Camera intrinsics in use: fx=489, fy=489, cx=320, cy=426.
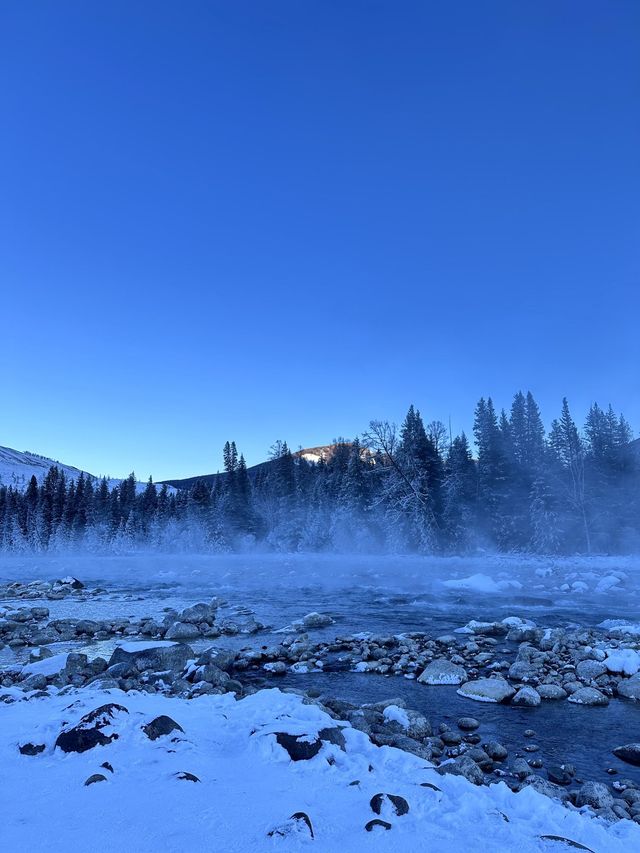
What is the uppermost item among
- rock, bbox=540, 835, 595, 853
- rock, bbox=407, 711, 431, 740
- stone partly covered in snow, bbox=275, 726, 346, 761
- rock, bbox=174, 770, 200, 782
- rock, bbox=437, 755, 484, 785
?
rock, bbox=174, 770, 200, 782

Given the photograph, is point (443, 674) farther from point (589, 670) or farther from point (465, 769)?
point (465, 769)

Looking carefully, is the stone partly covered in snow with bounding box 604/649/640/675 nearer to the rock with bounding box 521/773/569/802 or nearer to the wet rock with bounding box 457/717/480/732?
the wet rock with bounding box 457/717/480/732

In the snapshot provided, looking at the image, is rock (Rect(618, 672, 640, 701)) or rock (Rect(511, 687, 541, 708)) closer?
rock (Rect(511, 687, 541, 708))

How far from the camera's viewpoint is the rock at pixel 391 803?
4172mm

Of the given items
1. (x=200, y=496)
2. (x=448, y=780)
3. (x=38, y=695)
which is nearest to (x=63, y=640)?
(x=38, y=695)

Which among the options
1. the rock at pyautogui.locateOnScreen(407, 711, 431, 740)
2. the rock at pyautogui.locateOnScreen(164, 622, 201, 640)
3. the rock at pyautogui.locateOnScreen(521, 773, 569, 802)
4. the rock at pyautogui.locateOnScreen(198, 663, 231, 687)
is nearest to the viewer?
the rock at pyautogui.locateOnScreen(521, 773, 569, 802)

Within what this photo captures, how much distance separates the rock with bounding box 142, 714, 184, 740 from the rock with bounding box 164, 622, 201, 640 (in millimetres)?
9167

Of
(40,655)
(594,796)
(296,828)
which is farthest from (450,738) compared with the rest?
(40,655)

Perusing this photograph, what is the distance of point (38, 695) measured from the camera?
7484 mm

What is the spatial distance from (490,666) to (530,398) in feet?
163

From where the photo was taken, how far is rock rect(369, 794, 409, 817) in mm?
4172

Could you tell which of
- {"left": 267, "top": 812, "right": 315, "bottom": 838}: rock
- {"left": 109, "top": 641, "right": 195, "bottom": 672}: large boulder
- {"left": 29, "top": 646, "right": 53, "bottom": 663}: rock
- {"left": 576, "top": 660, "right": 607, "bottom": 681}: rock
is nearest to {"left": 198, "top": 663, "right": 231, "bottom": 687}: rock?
{"left": 109, "top": 641, "right": 195, "bottom": 672}: large boulder

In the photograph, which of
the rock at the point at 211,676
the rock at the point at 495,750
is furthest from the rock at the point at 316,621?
the rock at the point at 495,750

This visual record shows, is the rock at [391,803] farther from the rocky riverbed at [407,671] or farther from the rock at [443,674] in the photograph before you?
the rock at [443,674]
